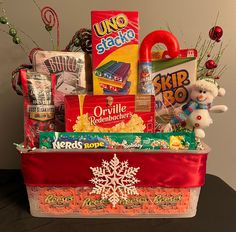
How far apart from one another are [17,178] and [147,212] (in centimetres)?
52

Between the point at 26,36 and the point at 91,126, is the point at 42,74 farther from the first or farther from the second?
the point at 26,36

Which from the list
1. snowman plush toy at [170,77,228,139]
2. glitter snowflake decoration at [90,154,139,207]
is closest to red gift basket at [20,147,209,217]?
glitter snowflake decoration at [90,154,139,207]

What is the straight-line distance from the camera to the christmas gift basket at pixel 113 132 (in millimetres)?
→ 703

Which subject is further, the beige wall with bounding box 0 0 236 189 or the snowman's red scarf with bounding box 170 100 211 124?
the beige wall with bounding box 0 0 236 189

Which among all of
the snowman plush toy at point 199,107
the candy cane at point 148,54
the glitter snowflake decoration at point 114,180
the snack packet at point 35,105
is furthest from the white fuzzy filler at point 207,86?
the snack packet at point 35,105

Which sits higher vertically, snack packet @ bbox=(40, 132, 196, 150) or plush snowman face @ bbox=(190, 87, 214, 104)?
plush snowman face @ bbox=(190, 87, 214, 104)

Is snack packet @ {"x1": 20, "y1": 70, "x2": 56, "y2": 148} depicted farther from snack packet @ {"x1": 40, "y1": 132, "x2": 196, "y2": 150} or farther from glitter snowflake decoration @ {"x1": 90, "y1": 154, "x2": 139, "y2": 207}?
glitter snowflake decoration @ {"x1": 90, "y1": 154, "x2": 139, "y2": 207}

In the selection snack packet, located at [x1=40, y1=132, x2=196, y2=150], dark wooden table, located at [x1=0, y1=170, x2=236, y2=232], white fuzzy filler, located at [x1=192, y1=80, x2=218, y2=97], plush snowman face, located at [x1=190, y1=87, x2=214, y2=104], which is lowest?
dark wooden table, located at [x1=0, y1=170, x2=236, y2=232]

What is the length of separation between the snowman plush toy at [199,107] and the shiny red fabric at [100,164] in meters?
0.12

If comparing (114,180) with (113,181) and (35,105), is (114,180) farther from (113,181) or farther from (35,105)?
(35,105)

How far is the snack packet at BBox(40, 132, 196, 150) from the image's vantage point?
2.31 ft

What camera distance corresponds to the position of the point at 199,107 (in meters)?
0.80

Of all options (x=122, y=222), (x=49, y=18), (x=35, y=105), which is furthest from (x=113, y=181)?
(x=49, y=18)

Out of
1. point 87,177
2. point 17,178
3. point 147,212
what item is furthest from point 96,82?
point 17,178
